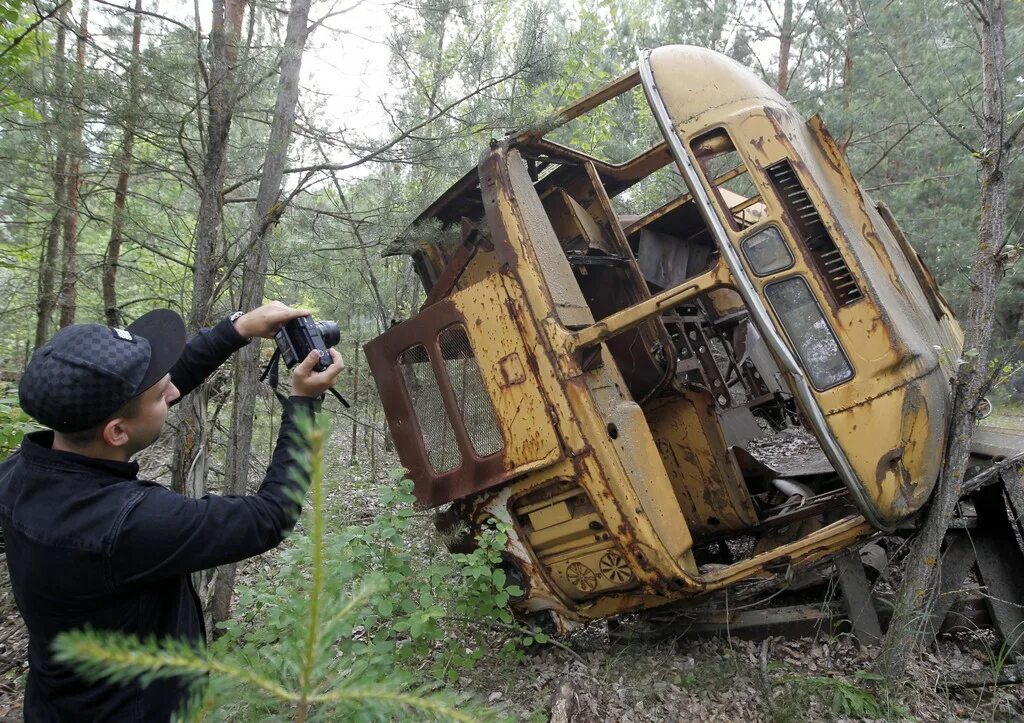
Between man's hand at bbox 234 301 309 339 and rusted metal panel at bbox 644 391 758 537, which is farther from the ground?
man's hand at bbox 234 301 309 339

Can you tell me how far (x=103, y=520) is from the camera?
130 centimetres

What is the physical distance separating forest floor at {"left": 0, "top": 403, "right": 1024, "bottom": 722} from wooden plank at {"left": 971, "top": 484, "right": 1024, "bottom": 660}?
0.17m

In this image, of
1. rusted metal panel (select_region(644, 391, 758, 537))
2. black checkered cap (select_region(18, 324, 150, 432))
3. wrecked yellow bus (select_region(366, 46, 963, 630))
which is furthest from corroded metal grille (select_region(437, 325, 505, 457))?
black checkered cap (select_region(18, 324, 150, 432))

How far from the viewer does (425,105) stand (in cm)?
637

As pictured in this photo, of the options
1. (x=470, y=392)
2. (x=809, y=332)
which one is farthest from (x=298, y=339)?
(x=809, y=332)

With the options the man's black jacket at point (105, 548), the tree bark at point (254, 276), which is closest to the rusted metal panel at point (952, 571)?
the man's black jacket at point (105, 548)

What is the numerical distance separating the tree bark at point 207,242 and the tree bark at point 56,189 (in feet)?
2.73

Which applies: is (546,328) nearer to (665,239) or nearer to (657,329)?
(657,329)

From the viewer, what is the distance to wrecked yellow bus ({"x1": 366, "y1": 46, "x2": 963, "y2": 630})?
113 inches

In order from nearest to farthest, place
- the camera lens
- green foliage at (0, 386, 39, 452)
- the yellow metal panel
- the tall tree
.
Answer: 1. the camera lens
2. the tall tree
3. the yellow metal panel
4. green foliage at (0, 386, 39, 452)

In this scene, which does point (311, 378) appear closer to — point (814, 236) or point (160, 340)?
point (160, 340)

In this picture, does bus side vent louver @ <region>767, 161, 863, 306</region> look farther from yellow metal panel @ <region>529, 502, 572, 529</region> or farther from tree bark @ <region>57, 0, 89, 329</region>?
tree bark @ <region>57, 0, 89, 329</region>

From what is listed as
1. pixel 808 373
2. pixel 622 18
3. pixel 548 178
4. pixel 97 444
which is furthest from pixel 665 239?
pixel 622 18

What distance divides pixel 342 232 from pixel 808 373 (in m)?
3.83
